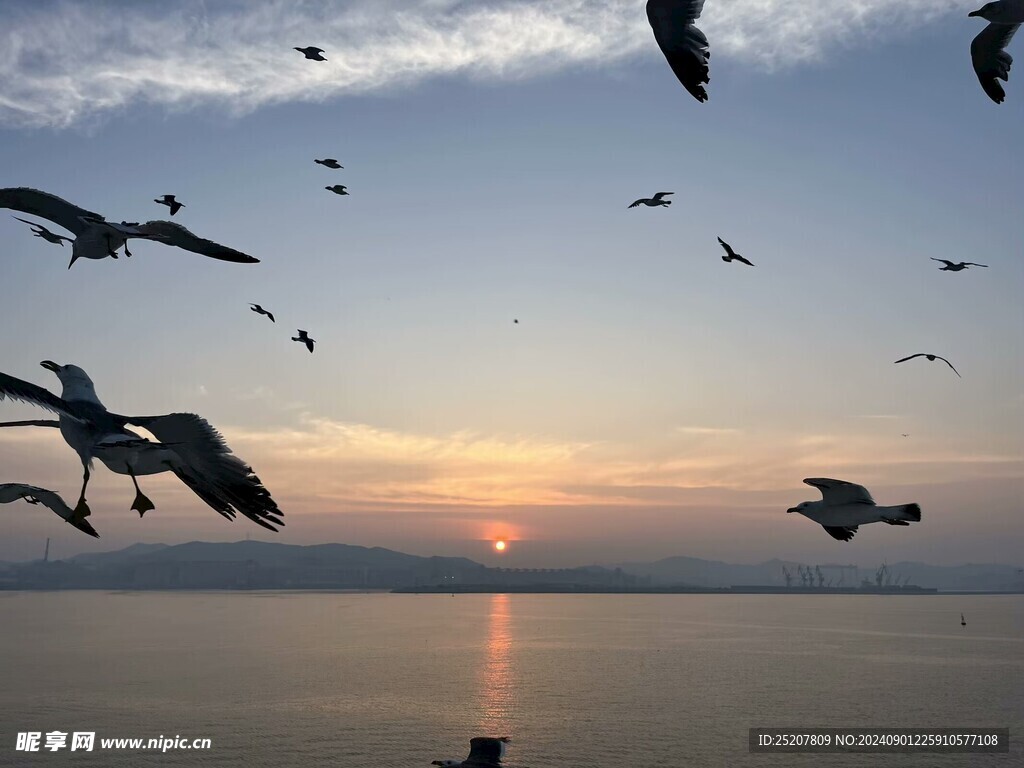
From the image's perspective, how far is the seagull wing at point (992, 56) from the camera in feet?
47.8

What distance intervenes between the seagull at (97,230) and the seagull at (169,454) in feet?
5.47

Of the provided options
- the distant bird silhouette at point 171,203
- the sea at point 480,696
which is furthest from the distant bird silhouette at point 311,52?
the sea at point 480,696

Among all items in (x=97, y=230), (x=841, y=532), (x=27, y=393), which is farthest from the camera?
(x=841, y=532)

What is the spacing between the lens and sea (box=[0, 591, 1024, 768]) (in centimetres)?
5891

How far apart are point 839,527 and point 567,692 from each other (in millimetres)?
74269

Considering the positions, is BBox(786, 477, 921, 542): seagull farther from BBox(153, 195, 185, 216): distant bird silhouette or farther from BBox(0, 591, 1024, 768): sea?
BBox(0, 591, 1024, 768): sea

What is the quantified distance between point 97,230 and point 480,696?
263 ft

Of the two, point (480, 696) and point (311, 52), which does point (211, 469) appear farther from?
point (480, 696)

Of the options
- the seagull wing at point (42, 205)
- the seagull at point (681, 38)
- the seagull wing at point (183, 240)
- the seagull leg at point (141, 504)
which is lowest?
the seagull leg at point (141, 504)

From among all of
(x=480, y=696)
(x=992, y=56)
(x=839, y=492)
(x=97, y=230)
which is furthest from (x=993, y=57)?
(x=480, y=696)

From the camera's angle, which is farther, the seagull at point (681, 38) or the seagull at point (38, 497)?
the seagull at point (681, 38)

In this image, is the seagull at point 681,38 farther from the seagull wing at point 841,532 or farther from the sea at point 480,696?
the sea at point 480,696

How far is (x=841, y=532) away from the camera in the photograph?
56.7 feet

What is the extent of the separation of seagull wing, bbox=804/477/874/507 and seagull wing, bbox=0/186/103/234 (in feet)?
38.7
